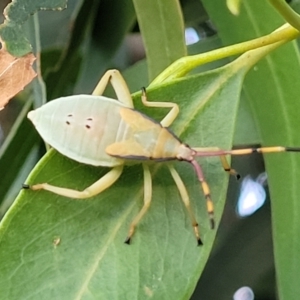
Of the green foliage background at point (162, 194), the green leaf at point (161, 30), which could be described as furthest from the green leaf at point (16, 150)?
the green leaf at point (161, 30)

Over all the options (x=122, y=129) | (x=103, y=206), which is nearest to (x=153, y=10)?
(x=122, y=129)

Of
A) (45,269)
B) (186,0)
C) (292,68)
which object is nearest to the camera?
(45,269)

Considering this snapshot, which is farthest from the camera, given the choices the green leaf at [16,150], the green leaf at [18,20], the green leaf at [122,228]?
the green leaf at [16,150]

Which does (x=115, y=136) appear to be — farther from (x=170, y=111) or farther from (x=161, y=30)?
(x=161, y=30)

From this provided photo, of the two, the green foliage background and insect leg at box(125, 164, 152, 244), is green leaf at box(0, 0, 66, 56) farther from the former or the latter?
insect leg at box(125, 164, 152, 244)

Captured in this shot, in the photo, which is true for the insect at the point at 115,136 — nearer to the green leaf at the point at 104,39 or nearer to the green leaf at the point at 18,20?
the green leaf at the point at 18,20

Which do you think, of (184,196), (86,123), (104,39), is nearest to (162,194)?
(184,196)

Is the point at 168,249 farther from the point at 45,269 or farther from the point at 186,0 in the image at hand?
the point at 186,0
